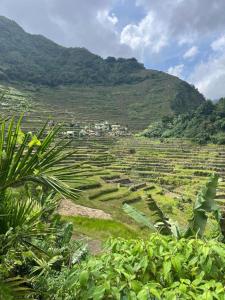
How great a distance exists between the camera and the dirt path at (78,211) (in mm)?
25228

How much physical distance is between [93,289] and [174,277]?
979 millimetres

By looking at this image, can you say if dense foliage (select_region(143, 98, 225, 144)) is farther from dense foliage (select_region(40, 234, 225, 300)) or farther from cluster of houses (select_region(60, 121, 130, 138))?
dense foliage (select_region(40, 234, 225, 300))

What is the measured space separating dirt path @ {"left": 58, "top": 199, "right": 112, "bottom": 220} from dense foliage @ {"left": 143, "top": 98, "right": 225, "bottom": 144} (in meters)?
70.5

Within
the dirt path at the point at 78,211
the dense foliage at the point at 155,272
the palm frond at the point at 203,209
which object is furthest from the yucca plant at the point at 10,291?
the dirt path at the point at 78,211

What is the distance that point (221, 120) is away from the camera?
105375 mm

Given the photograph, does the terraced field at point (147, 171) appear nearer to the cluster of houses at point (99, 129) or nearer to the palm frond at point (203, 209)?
the cluster of houses at point (99, 129)

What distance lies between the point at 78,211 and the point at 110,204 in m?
15.5

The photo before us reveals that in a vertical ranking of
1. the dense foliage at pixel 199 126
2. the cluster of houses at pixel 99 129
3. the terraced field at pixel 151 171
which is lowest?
the terraced field at pixel 151 171

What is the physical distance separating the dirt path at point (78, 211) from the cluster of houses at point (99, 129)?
2810 inches

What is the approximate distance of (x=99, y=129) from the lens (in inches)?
4742

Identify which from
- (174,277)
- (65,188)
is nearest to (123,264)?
(174,277)

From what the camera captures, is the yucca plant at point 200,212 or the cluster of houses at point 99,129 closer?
the yucca plant at point 200,212

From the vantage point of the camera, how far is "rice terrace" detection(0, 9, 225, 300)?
4.39 metres

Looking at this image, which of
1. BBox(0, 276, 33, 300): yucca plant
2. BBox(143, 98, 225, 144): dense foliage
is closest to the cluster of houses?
BBox(143, 98, 225, 144): dense foliage
